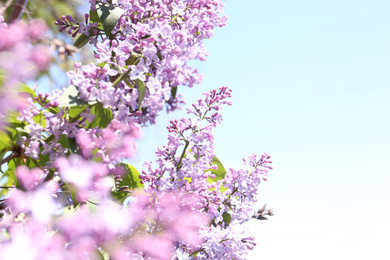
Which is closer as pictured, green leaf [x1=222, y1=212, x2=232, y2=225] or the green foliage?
the green foliage

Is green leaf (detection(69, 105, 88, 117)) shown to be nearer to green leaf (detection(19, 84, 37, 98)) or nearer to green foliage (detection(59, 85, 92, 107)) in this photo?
green foliage (detection(59, 85, 92, 107))

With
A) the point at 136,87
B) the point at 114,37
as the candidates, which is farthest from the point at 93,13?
the point at 136,87

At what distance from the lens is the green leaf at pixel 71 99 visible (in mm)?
1226

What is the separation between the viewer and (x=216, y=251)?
167 cm

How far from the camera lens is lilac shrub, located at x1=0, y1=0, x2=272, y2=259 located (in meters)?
1.12

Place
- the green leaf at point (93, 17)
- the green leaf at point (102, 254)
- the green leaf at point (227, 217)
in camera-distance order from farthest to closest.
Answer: the green leaf at point (227, 217) → the green leaf at point (93, 17) → the green leaf at point (102, 254)

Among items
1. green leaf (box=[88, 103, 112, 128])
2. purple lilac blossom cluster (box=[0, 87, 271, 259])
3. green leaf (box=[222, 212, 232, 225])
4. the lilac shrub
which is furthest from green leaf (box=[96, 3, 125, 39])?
green leaf (box=[222, 212, 232, 225])

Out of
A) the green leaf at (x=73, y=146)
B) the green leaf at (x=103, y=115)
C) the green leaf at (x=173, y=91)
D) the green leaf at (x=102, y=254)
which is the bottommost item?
the green leaf at (x=102, y=254)

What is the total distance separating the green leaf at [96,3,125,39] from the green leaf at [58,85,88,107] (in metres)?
0.33

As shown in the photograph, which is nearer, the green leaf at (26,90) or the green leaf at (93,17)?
the green leaf at (26,90)

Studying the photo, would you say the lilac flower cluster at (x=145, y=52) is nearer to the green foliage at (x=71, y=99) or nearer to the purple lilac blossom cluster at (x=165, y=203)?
the green foliage at (x=71, y=99)

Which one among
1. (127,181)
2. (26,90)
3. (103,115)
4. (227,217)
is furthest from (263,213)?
(26,90)

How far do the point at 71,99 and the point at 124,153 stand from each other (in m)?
0.23

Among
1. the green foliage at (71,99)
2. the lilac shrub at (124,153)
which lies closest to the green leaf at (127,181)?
the lilac shrub at (124,153)
